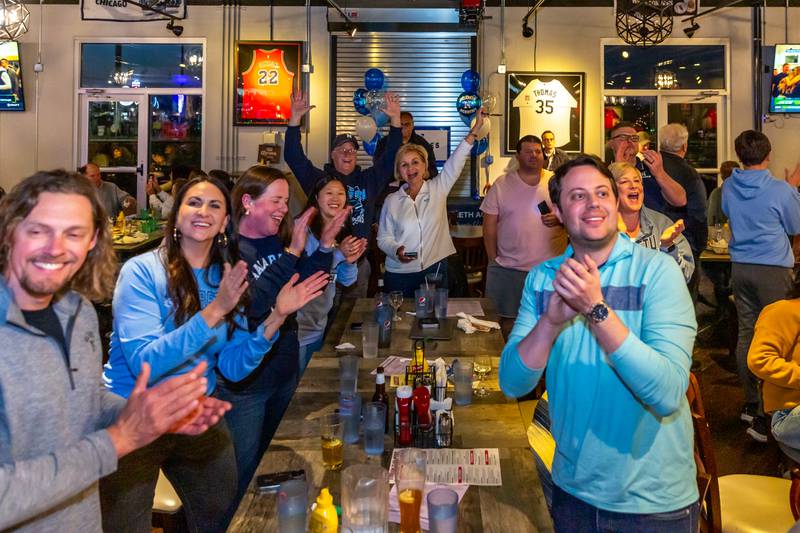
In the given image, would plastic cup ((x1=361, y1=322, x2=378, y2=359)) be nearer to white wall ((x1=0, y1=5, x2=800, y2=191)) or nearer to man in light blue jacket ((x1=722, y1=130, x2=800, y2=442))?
man in light blue jacket ((x1=722, y1=130, x2=800, y2=442))

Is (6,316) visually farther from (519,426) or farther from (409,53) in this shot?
(409,53)

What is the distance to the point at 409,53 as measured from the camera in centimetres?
876

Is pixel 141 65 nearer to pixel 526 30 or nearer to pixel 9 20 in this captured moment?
pixel 9 20

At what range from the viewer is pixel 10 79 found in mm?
8695

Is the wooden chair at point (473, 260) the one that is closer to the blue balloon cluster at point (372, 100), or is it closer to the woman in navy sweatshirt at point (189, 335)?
the blue balloon cluster at point (372, 100)

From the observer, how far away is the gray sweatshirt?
1328 mm

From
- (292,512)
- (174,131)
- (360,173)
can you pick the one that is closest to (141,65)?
(174,131)

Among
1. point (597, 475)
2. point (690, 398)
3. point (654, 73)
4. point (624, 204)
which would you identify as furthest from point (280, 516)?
point (654, 73)

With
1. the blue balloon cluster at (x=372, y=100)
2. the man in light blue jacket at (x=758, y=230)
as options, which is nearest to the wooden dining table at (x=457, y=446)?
the man in light blue jacket at (x=758, y=230)

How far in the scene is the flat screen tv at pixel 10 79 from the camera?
8656mm

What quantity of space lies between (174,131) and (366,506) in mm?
8389

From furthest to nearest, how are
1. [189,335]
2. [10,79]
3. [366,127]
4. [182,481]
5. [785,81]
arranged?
[10,79], [785,81], [366,127], [182,481], [189,335]

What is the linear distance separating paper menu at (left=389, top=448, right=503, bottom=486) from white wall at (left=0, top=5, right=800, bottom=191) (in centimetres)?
720

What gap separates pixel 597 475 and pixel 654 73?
8.29 meters
